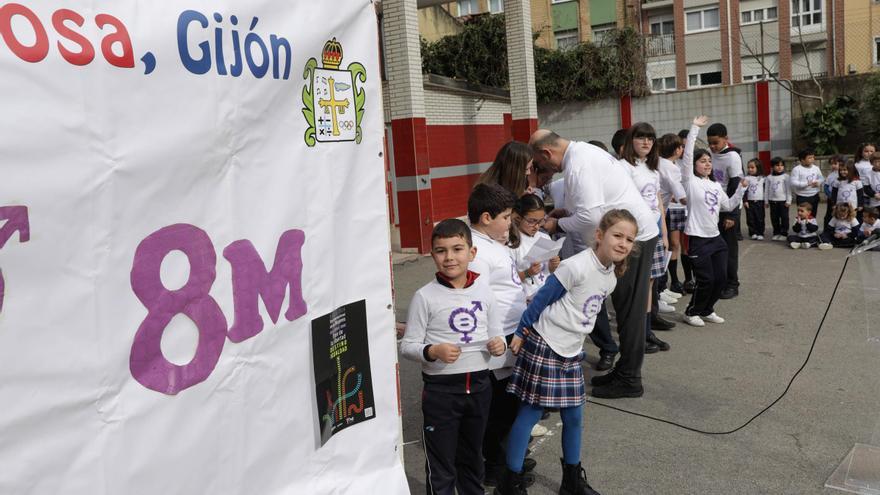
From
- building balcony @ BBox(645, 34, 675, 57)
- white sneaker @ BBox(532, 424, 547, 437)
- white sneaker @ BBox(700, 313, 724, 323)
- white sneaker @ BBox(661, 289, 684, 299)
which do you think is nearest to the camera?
white sneaker @ BBox(532, 424, 547, 437)

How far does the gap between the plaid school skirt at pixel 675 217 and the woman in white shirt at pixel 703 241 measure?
0.65m

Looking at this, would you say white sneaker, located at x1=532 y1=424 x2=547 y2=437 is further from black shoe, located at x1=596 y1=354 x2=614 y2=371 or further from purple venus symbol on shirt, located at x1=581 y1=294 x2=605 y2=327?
black shoe, located at x1=596 y1=354 x2=614 y2=371

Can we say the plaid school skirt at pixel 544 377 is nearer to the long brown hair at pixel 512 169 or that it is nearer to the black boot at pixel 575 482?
the black boot at pixel 575 482

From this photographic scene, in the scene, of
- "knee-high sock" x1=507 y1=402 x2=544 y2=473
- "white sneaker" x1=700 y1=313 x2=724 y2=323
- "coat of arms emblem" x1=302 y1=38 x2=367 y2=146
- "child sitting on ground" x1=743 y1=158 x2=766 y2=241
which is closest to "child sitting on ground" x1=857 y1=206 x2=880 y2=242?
"child sitting on ground" x1=743 y1=158 x2=766 y2=241

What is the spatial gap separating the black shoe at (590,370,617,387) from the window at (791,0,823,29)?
30.5 m

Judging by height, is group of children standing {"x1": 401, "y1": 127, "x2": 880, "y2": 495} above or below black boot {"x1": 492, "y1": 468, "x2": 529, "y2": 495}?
above

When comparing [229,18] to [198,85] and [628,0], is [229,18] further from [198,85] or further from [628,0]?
[628,0]

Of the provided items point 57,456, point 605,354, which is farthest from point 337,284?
point 605,354

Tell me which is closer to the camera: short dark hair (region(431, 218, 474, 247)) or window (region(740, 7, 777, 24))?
short dark hair (region(431, 218, 474, 247))

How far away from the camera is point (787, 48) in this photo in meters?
30.7

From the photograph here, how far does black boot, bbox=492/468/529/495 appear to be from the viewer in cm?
350

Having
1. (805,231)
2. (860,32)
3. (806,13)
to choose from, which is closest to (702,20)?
(806,13)

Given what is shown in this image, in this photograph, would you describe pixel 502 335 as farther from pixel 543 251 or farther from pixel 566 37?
pixel 566 37

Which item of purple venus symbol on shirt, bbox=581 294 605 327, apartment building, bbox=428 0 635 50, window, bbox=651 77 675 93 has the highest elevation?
apartment building, bbox=428 0 635 50
